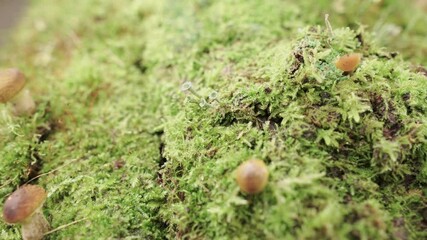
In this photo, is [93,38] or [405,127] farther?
[93,38]

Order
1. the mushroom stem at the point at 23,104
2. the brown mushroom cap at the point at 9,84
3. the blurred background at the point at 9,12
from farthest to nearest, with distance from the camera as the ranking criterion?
the blurred background at the point at 9,12, the mushroom stem at the point at 23,104, the brown mushroom cap at the point at 9,84

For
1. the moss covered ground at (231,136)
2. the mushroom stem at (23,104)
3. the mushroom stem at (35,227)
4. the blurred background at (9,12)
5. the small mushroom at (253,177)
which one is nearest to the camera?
the small mushroom at (253,177)

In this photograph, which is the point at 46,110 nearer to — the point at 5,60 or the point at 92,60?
the point at 92,60

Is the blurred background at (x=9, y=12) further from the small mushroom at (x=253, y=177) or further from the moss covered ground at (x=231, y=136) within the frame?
the small mushroom at (x=253, y=177)

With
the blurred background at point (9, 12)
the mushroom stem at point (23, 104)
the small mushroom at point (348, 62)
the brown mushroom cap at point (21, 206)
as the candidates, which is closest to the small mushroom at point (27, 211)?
the brown mushroom cap at point (21, 206)

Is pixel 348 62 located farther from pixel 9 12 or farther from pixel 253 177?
pixel 9 12

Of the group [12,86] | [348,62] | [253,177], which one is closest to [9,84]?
[12,86]

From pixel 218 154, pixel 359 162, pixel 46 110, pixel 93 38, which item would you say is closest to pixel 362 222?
pixel 359 162
